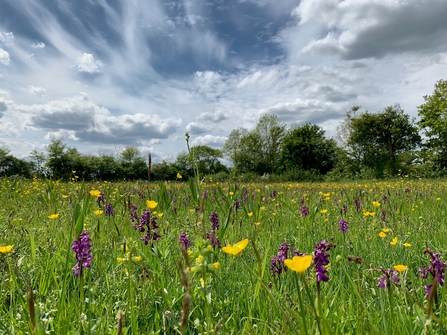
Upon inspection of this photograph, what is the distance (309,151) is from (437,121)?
509 inches

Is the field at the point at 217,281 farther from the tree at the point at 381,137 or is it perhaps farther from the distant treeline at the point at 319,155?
the tree at the point at 381,137

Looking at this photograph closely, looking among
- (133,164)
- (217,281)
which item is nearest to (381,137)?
(133,164)

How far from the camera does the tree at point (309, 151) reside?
3619 centimetres

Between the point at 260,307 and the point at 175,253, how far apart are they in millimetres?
1061

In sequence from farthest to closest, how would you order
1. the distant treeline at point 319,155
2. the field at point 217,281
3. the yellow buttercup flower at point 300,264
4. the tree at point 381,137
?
1. the tree at point 381,137
2. the distant treeline at point 319,155
3. the field at point 217,281
4. the yellow buttercup flower at point 300,264

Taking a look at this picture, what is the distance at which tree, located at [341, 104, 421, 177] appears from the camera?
31.4 meters

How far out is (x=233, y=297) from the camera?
4.71 feet

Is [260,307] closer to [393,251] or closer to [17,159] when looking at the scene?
[393,251]

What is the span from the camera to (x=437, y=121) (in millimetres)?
27859

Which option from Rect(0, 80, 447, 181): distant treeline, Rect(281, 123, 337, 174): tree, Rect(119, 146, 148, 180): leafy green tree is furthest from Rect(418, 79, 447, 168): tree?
Rect(119, 146, 148, 180): leafy green tree

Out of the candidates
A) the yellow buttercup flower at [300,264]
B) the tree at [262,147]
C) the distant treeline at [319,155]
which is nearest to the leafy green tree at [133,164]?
the distant treeline at [319,155]

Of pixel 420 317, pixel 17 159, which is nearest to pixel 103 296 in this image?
pixel 420 317

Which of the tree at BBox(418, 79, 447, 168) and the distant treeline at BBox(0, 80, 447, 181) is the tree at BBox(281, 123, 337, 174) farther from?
the tree at BBox(418, 79, 447, 168)

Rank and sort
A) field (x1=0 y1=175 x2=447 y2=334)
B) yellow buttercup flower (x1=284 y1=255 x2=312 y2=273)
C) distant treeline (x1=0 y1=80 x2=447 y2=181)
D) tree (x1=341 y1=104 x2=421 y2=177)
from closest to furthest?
1. yellow buttercup flower (x1=284 y1=255 x2=312 y2=273)
2. field (x1=0 y1=175 x2=447 y2=334)
3. distant treeline (x1=0 y1=80 x2=447 y2=181)
4. tree (x1=341 y1=104 x2=421 y2=177)
